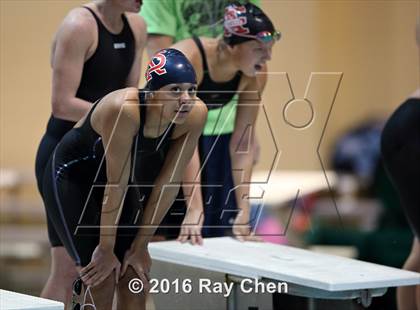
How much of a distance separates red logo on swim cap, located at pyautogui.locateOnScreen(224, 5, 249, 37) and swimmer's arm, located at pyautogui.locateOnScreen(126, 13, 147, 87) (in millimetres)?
378

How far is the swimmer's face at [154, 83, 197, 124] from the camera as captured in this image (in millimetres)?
3457

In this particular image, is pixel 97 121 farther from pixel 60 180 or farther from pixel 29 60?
pixel 29 60

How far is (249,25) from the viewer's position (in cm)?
415

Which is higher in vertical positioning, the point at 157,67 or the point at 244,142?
the point at 157,67

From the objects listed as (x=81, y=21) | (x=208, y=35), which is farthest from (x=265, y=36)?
(x=81, y=21)

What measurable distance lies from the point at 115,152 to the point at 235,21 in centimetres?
100

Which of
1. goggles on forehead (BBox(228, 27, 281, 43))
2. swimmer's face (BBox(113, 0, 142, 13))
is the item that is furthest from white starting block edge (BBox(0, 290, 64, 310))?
goggles on forehead (BBox(228, 27, 281, 43))

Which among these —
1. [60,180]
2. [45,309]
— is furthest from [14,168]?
[45,309]

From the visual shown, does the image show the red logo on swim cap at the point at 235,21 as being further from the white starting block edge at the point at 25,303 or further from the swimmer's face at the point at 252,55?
the white starting block edge at the point at 25,303

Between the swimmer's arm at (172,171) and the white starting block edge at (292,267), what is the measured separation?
0.31 m

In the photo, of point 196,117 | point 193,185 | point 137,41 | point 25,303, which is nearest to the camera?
point 25,303

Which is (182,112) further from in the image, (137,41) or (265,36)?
(265,36)

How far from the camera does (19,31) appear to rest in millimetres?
4258

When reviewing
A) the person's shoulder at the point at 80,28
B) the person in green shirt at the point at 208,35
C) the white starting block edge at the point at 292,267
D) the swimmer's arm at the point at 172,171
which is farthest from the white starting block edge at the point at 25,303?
the person in green shirt at the point at 208,35
